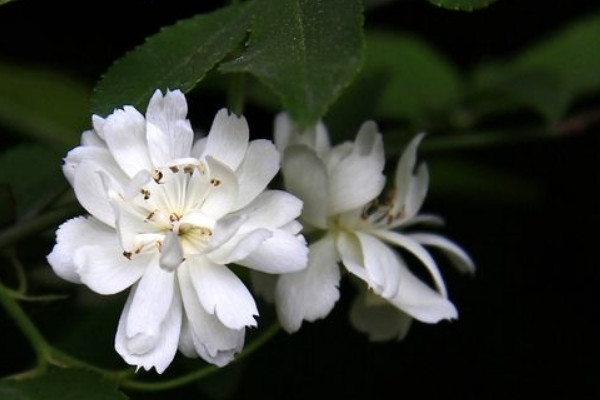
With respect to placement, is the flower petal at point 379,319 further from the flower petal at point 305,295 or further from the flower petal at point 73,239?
the flower petal at point 73,239

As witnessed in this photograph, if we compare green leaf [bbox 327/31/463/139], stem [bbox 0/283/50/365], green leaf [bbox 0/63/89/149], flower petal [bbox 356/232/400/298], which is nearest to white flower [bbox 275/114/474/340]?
flower petal [bbox 356/232/400/298]

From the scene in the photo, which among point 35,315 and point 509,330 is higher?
point 35,315

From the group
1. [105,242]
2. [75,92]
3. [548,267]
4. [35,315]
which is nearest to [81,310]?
[35,315]

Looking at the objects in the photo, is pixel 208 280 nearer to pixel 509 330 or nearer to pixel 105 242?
pixel 105 242

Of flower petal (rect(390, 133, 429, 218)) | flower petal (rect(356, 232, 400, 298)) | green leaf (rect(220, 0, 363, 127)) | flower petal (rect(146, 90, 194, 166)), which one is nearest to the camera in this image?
green leaf (rect(220, 0, 363, 127))

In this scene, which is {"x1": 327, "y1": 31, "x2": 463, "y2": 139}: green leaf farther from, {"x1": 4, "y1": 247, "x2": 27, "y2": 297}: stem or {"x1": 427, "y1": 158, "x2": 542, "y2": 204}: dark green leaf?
{"x1": 4, "y1": 247, "x2": 27, "y2": 297}: stem

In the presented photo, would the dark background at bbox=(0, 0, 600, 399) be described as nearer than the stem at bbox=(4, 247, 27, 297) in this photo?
No

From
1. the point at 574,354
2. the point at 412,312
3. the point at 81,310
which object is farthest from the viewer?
the point at 574,354

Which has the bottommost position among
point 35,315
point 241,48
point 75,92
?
point 75,92
